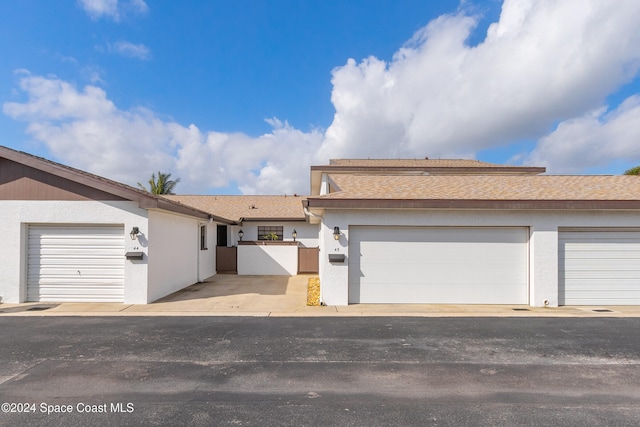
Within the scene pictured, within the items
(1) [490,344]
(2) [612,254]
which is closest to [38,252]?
(1) [490,344]

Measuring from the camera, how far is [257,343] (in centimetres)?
593

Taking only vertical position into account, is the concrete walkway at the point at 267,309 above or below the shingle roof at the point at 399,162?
below

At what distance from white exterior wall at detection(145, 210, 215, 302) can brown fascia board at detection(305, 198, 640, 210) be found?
4.68 m

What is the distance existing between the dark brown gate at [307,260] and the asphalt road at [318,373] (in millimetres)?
8588

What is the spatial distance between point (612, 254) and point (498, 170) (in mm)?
8576

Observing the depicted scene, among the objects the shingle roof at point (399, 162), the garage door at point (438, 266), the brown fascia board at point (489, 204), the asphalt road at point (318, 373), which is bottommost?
the asphalt road at point (318, 373)

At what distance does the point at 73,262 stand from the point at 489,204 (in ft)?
38.8

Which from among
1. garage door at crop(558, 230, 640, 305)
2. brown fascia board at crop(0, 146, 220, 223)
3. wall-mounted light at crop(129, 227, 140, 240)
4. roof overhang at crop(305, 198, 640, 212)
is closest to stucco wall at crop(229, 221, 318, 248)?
roof overhang at crop(305, 198, 640, 212)

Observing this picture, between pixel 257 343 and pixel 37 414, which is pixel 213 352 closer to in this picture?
pixel 257 343

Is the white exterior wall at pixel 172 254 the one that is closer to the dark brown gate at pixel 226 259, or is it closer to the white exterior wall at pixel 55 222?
the white exterior wall at pixel 55 222

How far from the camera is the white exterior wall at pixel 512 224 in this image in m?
9.00

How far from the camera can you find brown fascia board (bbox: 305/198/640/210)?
8781mm

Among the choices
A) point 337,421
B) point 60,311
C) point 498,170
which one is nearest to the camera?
point 337,421

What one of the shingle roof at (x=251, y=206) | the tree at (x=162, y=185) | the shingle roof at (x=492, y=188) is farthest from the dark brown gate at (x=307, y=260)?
the tree at (x=162, y=185)
